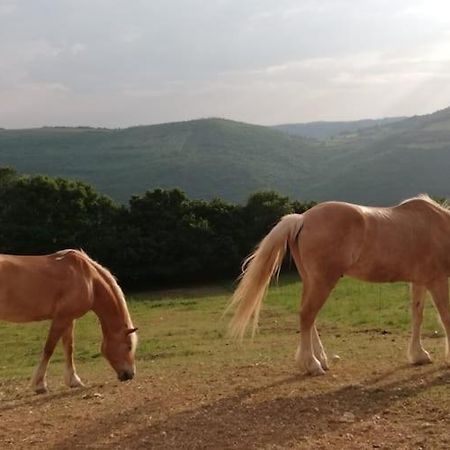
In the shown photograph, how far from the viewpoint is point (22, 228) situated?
40938mm

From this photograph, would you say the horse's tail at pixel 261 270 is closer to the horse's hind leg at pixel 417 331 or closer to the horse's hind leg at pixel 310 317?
the horse's hind leg at pixel 310 317

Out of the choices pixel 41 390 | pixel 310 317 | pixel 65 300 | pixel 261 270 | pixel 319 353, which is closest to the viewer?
pixel 310 317

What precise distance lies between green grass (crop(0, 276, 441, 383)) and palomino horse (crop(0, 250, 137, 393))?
5.33 ft

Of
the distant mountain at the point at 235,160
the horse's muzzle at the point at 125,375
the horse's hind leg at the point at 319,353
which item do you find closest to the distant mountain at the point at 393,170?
the distant mountain at the point at 235,160

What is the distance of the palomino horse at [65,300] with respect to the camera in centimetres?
863

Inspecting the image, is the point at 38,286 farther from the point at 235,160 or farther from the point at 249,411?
the point at 235,160

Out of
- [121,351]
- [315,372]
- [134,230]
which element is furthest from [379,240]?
[134,230]

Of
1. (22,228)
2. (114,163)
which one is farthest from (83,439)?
(114,163)

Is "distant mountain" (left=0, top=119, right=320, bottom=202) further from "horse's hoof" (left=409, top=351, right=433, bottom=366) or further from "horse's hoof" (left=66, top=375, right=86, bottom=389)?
"horse's hoof" (left=409, top=351, right=433, bottom=366)

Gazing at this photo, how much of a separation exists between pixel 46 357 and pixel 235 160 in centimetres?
14531

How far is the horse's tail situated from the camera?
8047 millimetres

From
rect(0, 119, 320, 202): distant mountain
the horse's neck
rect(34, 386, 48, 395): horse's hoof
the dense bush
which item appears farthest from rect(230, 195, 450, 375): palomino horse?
rect(0, 119, 320, 202): distant mountain

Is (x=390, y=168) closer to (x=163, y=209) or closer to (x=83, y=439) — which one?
(x=163, y=209)

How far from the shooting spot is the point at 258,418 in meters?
6.22
